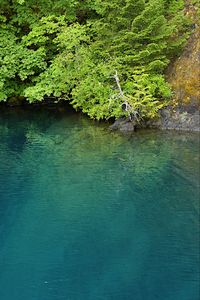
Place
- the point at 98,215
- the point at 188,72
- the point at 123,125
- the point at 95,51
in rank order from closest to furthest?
the point at 98,215 → the point at 123,125 → the point at 188,72 → the point at 95,51

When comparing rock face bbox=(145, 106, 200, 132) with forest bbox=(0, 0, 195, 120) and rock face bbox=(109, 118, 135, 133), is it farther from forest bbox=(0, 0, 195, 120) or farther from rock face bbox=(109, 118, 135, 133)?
rock face bbox=(109, 118, 135, 133)

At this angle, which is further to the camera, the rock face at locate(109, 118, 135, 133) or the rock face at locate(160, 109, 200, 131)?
the rock face at locate(109, 118, 135, 133)

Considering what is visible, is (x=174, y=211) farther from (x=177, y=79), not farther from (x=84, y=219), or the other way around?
(x=177, y=79)

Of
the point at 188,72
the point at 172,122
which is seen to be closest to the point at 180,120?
the point at 172,122

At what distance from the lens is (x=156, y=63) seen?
15.5 m

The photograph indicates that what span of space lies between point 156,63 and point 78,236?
764 cm

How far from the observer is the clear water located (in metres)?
8.48

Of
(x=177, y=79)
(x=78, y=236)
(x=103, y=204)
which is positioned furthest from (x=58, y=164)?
(x=177, y=79)

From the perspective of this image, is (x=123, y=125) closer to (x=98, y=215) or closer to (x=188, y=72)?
(x=188, y=72)

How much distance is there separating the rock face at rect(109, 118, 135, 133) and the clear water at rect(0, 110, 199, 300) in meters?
0.40

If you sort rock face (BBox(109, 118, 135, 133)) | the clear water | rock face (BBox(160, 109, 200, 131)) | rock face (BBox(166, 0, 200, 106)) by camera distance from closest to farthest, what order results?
1. the clear water
2. rock face (BBox(160, 109, 200, 131))
3. rock face (BBox(109, 118, 135, 133))
4. rock face (BBox(166, 0, 200, 106))

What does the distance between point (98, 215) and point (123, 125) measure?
214 inches

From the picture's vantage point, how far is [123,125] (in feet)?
51.3

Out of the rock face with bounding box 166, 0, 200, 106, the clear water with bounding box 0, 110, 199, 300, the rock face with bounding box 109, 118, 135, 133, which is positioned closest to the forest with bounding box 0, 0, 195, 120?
the rock face with bounding box 166, 0, 200, 106
